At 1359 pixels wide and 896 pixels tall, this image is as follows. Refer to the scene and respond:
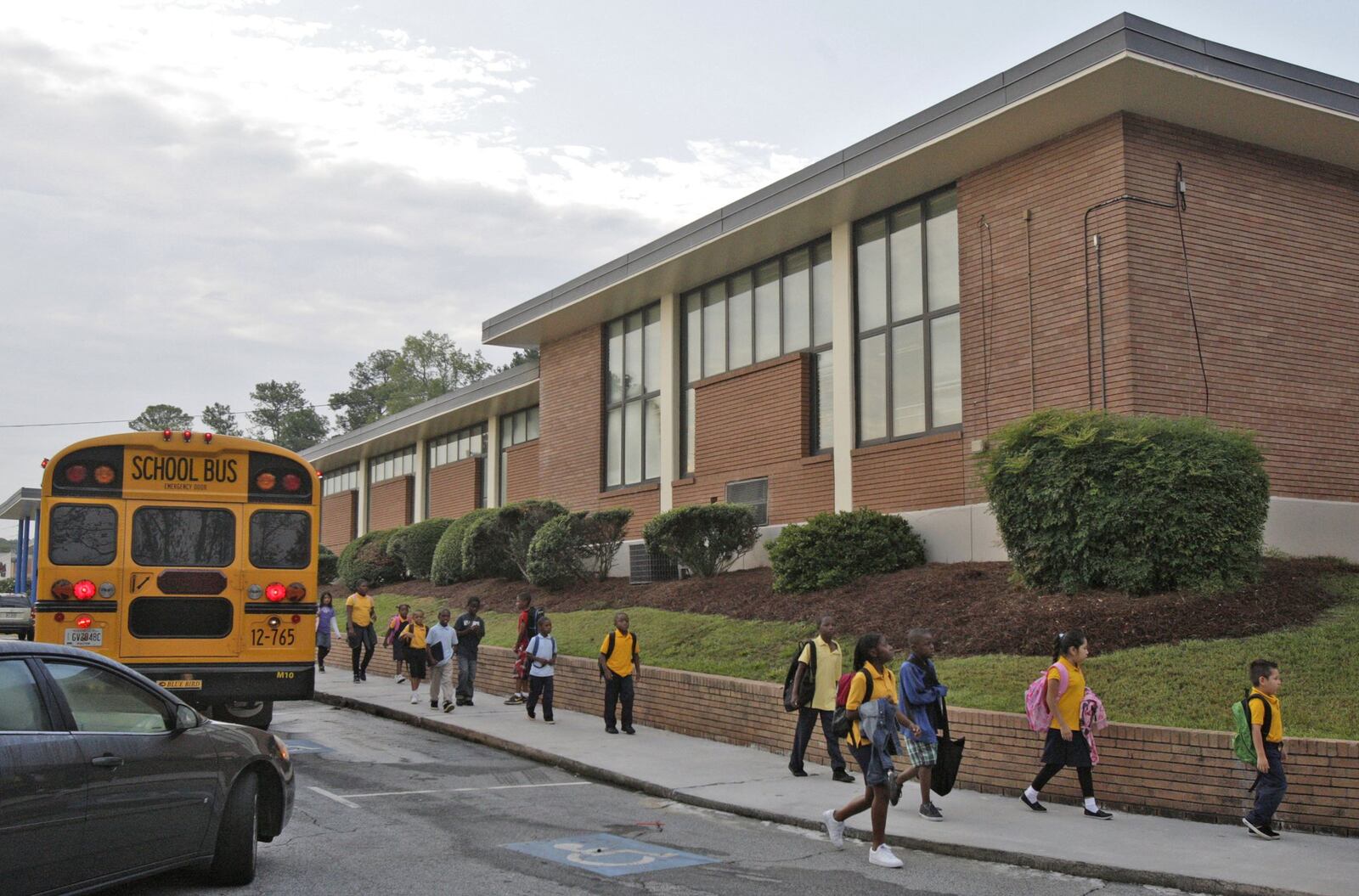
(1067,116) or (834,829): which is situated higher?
(1067,116)

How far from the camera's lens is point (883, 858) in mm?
8594

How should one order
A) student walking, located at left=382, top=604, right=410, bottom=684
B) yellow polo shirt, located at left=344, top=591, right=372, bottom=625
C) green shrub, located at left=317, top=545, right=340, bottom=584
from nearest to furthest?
student walking, located at left=382, top=604, right=410, bottom=684 → yellow polo shirt, located at left=344, top=591, right=372, bottom=625 → green shrub, located at left=317, top=545, right=340, bottom=584

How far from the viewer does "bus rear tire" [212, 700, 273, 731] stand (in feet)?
47.6

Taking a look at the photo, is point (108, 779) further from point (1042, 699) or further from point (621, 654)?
point (621, 654)

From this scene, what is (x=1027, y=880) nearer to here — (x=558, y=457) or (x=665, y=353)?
(x=665, y=353)

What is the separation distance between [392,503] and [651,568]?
23.9 metres

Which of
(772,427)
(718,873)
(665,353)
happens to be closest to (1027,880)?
(718,873)

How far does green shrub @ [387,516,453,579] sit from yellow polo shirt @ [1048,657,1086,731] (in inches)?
913

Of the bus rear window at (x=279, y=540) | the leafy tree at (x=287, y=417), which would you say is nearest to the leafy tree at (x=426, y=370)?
the leafy tree at (x=287, y=417)

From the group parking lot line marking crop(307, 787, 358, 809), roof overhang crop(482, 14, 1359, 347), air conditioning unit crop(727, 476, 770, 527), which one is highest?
roof overhang crop(482, 14, 1359, 347)

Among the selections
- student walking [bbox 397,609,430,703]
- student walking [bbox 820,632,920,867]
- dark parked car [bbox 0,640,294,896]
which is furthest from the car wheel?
student walking [bbox 397,609,430,703]

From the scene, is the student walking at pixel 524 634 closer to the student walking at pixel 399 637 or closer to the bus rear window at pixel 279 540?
the student walking at pixel 399 637

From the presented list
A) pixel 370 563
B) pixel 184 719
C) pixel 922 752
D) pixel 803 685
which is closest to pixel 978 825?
pixel 922 752

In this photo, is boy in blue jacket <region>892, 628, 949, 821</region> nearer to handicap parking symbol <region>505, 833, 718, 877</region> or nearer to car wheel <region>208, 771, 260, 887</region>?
handicap parking symbol <region>505, 833, 718, 877</region>
